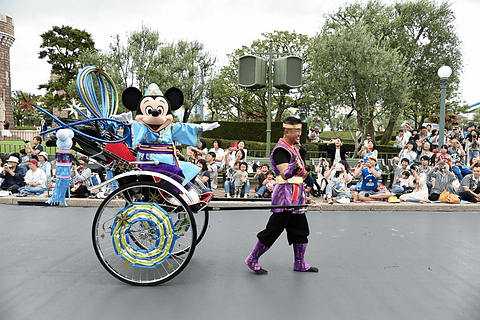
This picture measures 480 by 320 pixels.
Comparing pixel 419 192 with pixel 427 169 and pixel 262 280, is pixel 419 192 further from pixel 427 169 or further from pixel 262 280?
pixel 262 280

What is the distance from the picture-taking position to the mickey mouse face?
4.20 meters

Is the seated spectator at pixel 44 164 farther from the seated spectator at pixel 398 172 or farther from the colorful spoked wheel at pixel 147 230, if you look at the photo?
the seated spectator at pixel 398 172

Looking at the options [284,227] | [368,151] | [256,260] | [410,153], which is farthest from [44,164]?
[410,153]

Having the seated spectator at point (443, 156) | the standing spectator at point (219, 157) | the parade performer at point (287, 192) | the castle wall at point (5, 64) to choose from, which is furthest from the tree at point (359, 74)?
the castle wall at point (5, 64)

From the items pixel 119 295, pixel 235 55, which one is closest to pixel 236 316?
pixel 119 295

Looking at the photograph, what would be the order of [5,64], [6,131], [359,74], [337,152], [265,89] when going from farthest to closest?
[5,64], [6,131], [265,89], [359,74], [337,152]

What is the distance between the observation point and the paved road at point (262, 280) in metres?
3.34

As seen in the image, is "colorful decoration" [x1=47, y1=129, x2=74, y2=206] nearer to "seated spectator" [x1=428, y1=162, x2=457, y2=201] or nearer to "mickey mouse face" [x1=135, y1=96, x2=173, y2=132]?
"mickey mouse face" [x1=135, y1=96, x2=173, y2=132]

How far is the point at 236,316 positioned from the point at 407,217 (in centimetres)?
553

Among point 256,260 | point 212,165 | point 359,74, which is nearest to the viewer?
point 256,260

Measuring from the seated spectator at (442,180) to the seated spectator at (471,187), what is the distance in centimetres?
27

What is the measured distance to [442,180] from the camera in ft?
30.3

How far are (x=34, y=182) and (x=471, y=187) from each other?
10606 millimetres

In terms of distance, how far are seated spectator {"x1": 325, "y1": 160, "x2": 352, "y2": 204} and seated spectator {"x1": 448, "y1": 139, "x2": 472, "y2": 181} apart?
10.1 ft
